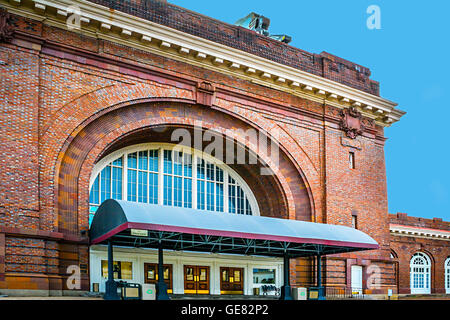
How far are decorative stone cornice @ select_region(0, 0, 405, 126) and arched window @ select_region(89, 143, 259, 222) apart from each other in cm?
453

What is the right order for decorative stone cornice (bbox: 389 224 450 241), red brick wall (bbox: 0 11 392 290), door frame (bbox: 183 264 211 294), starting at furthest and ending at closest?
decorative stone cornice (bbox: 389 224 450 241) < door frame (bbox: 183 264 211 294) < red brick wall (bbox: 0 11 392 290)

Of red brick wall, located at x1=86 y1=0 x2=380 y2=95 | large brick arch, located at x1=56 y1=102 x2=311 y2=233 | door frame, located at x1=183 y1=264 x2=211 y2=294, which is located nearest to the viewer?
large brick arch, located at x1=56 y1=102 x2=311 y2=233

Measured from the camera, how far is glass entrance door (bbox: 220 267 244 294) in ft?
83.8

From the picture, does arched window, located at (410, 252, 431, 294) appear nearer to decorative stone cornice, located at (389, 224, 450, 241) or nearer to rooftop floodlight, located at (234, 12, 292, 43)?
decorative stone cornice, located at (389, 224, 450, 241)

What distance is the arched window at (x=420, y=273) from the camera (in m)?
38.4

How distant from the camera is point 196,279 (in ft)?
81.0

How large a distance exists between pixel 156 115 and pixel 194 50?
3.41 m

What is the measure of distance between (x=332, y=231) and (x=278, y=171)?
455 centimetres

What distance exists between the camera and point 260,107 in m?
26.2

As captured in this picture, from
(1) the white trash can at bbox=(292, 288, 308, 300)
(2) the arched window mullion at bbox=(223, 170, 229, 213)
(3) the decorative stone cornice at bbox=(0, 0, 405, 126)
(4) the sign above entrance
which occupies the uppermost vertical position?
(3) the decorative stone cornice at bbox=(0, 0, 405, 126)

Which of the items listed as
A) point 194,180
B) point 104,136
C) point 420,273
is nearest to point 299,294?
point 194,180

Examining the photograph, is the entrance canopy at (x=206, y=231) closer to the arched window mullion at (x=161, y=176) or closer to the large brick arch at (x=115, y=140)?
the large brick arch at (x=115, y=140)

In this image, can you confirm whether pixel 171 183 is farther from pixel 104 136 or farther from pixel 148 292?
pixel 148 292

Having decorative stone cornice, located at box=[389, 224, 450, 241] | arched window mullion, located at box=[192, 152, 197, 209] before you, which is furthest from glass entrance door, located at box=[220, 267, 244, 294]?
decorative stone cornice, located at box=[389, 224, 450, 241]
